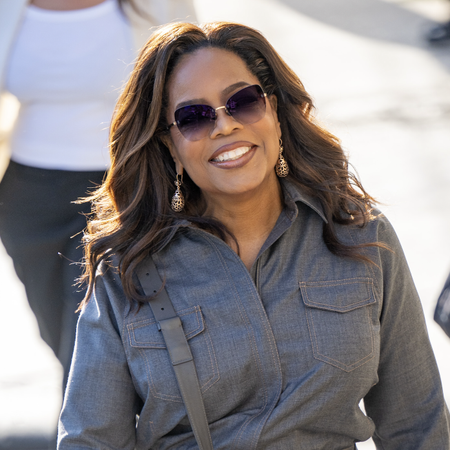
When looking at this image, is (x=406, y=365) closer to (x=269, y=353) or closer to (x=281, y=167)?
(x=269, y=353)

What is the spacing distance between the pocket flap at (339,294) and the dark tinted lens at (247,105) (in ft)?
1.53

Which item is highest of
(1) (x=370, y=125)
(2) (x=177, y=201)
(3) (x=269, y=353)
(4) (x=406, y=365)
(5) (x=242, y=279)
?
(2) (x=177, y=201)

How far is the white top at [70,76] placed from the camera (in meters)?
2.32

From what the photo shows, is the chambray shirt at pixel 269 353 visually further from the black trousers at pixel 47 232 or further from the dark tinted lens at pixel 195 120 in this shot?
the black trousers at pixel 47 232

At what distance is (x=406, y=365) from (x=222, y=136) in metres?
0.80

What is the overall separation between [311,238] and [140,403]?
0.65 m

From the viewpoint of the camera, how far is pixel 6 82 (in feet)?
7.65

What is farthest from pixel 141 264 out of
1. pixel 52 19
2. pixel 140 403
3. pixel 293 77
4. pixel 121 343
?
pixel 52 19

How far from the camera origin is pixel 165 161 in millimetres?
2209

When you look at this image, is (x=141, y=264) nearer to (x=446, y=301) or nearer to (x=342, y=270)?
(x=342, y=270)

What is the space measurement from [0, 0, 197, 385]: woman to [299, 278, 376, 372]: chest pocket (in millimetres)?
863

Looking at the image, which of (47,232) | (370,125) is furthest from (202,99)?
(370,125)

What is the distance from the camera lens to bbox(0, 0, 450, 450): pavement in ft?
11.9

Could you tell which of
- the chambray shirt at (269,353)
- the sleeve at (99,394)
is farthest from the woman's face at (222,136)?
the sleeve at (99,394)
